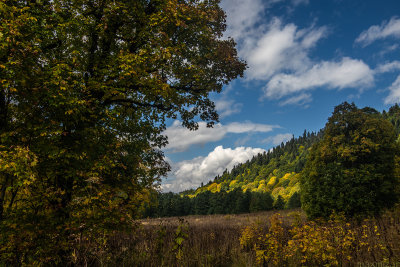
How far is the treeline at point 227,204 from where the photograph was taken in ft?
117

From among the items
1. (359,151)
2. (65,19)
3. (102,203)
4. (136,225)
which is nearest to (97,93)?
(65,19)

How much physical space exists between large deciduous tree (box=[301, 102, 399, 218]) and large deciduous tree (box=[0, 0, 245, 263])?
27.5 feet

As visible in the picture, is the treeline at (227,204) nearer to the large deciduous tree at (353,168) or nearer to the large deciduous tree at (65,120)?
the large deciduous tree at (353,168)

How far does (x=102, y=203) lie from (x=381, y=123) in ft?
43.0

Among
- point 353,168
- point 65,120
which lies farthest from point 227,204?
point 65,120

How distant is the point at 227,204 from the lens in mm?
42562

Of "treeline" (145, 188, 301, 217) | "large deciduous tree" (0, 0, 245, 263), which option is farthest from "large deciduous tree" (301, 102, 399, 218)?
"treeline" (145, 188, 301, 217)

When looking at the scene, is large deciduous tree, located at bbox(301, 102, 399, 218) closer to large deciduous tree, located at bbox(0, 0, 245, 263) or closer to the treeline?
large deciduous tree, located at bbox(0, 0, 245, 263)

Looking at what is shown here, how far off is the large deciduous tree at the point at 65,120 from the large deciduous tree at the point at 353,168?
838 cm

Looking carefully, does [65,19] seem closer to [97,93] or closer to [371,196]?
[97,93]

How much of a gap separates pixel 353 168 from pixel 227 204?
115 feet

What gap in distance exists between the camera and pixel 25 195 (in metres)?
5.02

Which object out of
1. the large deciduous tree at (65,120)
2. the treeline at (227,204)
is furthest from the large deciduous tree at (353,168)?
the treeline at (227,204)

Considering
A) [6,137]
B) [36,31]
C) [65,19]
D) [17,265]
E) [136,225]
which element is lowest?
[17,265]
